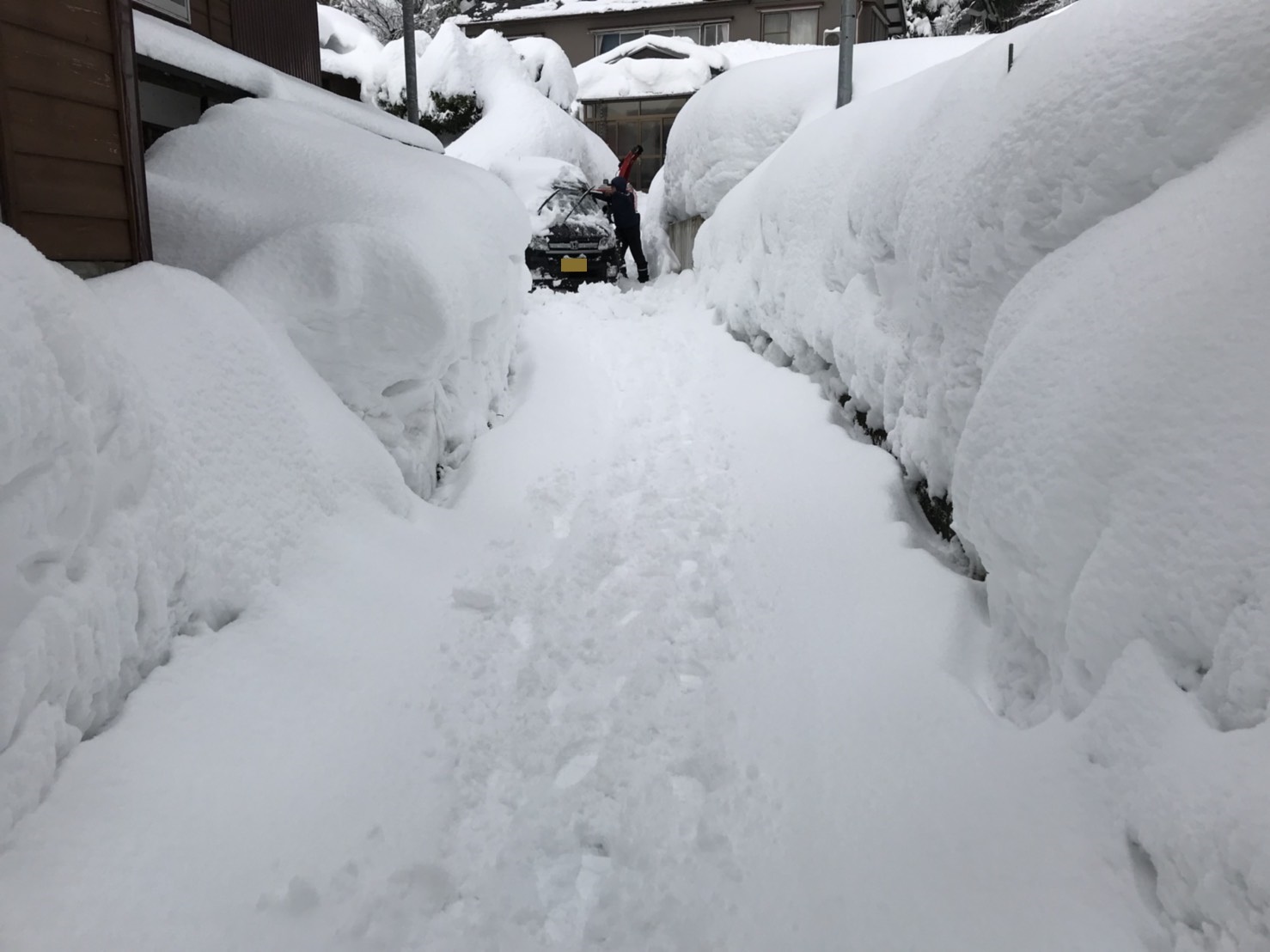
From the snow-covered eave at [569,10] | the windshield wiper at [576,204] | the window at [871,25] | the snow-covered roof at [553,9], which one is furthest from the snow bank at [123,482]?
the snow-covered eave at [569,10]

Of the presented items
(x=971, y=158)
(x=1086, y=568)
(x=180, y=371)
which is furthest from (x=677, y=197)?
(x=1086, y=568)

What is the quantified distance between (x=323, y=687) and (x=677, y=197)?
10.6 m

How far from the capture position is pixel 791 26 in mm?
21938

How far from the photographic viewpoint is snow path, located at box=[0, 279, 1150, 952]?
1.84 metres

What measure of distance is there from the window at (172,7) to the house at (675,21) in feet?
58.0

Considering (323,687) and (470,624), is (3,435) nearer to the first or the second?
(323,687)

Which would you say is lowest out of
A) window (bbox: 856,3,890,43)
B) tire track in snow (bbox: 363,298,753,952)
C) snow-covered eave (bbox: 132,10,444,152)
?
tire track in snow (bbox: 363,298,753,952)

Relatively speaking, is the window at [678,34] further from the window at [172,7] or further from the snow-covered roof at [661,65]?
the window at [172,7]

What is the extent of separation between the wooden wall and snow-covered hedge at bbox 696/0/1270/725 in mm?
3575

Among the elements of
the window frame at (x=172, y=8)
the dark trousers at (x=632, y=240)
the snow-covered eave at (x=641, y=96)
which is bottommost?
the dark trousers at (x=632, y=240)

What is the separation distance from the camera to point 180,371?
2934 millimetres

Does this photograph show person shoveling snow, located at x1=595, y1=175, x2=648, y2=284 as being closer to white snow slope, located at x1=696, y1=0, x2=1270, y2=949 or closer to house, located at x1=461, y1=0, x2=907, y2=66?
white snow slope, located at x1=696, y1=0, x2=1270, y2=949

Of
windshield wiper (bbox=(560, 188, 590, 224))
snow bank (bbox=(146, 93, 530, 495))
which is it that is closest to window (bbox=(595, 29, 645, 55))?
windshield wiper (bbox=(560, 188, 590, 224))

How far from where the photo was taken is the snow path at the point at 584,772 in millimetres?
1840
